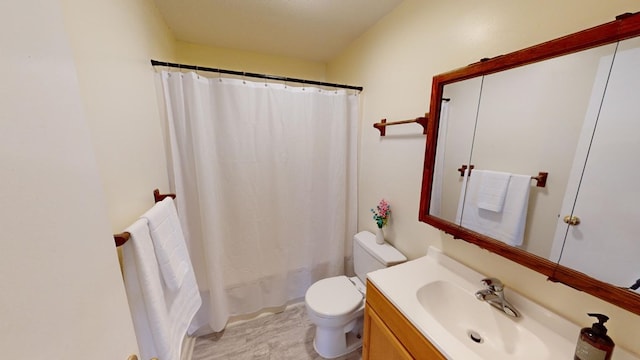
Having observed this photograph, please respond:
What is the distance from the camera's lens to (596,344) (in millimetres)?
621

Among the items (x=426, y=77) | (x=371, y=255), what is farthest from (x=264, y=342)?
(x=426, y=77)

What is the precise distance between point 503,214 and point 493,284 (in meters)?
0.31

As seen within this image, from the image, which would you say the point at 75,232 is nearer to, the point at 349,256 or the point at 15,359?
the point at 15,359

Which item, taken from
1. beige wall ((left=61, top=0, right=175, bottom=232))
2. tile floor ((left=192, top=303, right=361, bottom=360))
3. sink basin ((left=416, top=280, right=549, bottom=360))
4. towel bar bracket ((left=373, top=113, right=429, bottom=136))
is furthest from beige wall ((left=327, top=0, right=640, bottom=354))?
beige wall ((left=61, top=0, right=175, bottom=232))

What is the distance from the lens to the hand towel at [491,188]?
0.97 meters

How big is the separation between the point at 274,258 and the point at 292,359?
0.71 metres

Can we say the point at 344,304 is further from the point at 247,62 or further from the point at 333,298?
the point at 247,62

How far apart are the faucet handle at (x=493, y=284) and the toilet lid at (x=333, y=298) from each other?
82cm

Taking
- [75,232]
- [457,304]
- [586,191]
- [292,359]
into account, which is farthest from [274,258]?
[586,191]

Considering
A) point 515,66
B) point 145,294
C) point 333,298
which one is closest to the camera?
point 145,294

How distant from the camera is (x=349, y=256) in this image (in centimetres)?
219

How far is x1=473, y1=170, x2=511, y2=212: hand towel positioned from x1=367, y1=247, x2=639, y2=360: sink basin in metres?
0.35

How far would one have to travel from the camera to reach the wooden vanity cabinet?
33.2 inches

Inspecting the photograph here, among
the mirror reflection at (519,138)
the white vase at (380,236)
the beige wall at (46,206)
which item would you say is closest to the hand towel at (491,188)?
the mirror reflection at (519,138)
